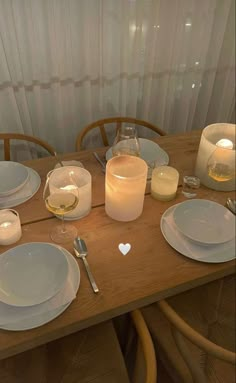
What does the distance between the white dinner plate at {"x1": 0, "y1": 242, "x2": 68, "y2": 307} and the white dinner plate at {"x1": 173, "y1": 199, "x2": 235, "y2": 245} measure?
38 centimetres

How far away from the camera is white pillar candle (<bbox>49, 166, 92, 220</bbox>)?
1009 millimetres

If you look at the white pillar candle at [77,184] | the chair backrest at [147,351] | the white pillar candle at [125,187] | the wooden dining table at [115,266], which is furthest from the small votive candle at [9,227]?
the chair backrest at [147,351]

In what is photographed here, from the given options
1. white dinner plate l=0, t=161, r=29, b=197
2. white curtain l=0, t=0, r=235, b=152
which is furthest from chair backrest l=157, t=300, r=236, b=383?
white curtain l=0, t=0, r=235, b=152

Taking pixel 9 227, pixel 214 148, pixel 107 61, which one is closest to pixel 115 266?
pixel 9 227

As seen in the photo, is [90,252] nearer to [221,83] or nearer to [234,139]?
[234,139]

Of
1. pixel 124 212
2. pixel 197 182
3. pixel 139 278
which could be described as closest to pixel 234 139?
pixel 197 182

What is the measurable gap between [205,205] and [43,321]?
0.62 meters

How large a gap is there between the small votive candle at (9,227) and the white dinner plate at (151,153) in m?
0.48

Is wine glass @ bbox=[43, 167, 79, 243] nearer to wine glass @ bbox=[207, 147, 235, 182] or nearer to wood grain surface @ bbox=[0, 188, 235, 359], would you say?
wood grain surface @ bbox=[0, 188, 235, 359]

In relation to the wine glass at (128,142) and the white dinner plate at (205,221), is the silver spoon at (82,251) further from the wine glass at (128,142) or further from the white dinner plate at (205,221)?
the wine glass at (128,142)

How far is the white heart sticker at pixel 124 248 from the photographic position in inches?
37.2

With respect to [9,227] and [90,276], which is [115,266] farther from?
[9,227]

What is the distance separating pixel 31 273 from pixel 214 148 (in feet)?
2.40

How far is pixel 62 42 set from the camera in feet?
4.88
